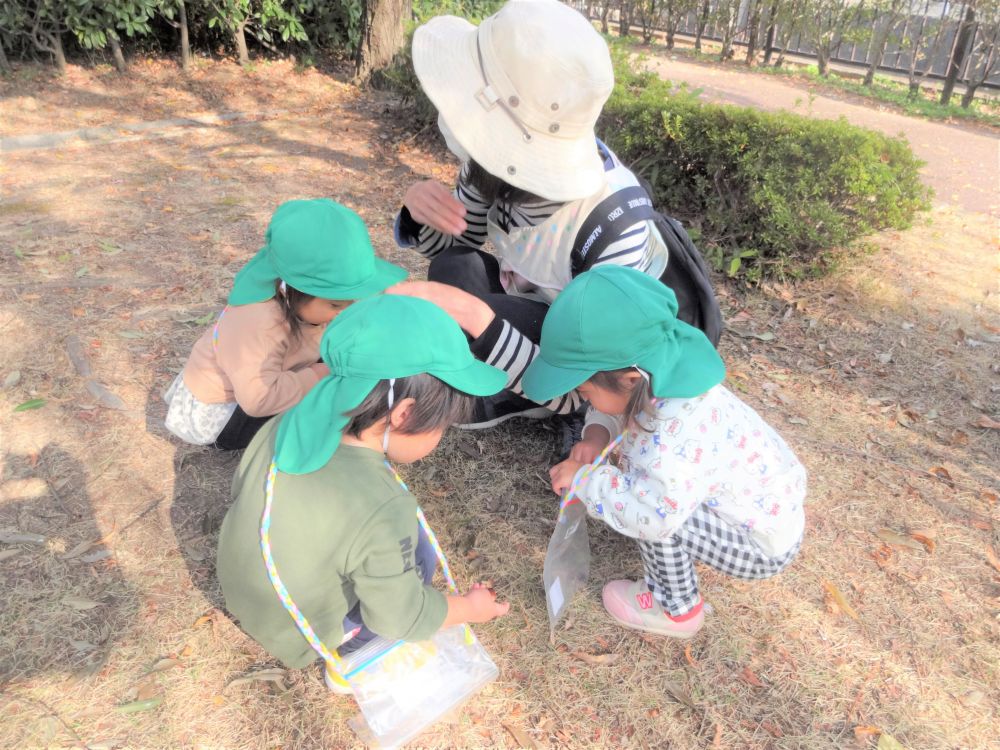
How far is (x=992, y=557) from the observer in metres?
2.56

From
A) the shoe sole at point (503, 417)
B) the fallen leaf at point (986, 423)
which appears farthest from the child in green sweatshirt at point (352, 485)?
the fallen leaf at point (986, 423)

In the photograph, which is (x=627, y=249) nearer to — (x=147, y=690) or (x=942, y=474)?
(x=942, y=474)

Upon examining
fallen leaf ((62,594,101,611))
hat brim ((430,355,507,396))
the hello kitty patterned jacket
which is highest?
hat brim ((430,355,507,396))

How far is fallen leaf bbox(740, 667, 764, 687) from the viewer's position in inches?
83.3

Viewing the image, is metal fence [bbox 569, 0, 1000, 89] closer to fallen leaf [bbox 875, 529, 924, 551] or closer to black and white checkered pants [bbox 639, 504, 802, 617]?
fallen leaf [bbox 875, 529, 924, 551]

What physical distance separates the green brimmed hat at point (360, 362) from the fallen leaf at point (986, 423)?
2.87 meters

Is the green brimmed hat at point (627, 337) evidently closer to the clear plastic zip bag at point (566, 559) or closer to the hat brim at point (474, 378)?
the hat brim at point (474, 378)

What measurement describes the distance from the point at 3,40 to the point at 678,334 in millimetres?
8548

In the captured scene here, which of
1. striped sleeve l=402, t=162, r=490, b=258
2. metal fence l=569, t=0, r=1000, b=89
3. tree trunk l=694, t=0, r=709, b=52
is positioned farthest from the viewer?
tree trunk l=694, t=0, r=709, b=52

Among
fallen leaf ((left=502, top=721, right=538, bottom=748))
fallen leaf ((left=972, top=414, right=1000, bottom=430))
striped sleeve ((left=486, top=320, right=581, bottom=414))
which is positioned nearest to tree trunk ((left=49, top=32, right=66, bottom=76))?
striped sleeve ((left=486, top=320, right=581, bottom=414))

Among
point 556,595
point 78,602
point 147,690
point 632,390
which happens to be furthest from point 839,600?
point 78,602

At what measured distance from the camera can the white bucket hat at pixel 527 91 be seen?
6.10 feet

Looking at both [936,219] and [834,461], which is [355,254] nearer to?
[834,461]

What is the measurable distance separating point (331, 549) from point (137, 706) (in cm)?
84
